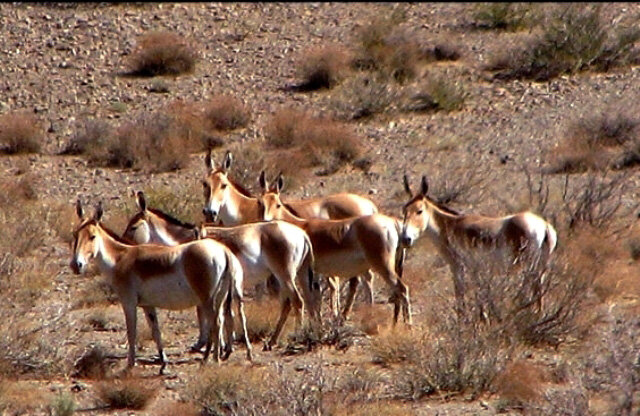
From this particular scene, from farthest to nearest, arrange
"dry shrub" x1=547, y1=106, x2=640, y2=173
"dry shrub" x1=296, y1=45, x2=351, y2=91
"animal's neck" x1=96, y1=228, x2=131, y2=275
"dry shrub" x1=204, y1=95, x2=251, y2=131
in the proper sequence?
"dry shrub" x1=296, y1=45, x2=351, y2=91 → "dry shrub" x1=204, y1=95, x2=251, y2=131 → "dry shrub" x1=547, y1=106, x2=640, y2=173 → "animal's neck" x1=96, y1=228, x2=131, y2=275

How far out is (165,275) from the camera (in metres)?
15.7

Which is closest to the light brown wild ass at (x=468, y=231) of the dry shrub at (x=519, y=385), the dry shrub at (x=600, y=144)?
the dry shrub at (x=519, y=385)

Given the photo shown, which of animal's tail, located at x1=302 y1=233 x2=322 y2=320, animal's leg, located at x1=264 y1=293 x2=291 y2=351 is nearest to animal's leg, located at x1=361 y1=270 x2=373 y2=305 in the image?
animal's tail, located at x1=302 y1=233 x2=322 y2=320

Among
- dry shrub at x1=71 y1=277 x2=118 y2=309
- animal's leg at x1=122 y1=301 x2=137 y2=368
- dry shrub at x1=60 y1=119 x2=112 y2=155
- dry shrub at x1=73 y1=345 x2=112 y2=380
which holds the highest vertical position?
dry shrub at x1=60 y1=119 x2=112 y2=155

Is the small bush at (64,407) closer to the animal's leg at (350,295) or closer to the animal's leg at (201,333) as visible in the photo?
the animal's leg at (201,333)

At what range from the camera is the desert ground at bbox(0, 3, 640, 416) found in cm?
1423

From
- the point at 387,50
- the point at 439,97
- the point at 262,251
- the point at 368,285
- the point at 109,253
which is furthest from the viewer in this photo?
the point at 387,50

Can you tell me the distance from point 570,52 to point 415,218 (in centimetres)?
1524

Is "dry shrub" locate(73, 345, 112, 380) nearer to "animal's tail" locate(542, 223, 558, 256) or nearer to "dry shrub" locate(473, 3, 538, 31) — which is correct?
"animal's tail" locate(542, 223, 558, 256)

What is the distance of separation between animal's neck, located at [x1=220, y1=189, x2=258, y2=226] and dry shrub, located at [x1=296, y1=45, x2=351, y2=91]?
12.9 meters

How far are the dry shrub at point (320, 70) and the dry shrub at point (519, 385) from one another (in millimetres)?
18276

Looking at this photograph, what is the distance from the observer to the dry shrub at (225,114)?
29.6m

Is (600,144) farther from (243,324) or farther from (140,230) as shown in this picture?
(243,324)

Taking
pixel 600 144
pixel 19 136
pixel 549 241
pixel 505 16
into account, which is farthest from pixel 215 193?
pixel 505 16
